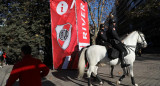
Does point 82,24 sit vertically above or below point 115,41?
above

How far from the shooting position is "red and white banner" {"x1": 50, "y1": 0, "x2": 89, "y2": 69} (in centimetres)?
908

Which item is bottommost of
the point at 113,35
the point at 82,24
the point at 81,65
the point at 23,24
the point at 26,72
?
the point at 81,65

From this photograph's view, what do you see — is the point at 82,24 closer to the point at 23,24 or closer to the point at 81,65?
the point at 81,65

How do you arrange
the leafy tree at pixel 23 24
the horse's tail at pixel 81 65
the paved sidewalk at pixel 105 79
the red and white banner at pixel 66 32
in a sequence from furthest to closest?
the leafy tree at pixel 23 24 < the red and white banner at pixel 66 32 < the paved sidewalk at pixel 105 79 < the horse's tail at pixel 81 65

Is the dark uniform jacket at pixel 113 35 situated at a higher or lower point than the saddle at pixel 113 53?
higher

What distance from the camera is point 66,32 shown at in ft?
30.9

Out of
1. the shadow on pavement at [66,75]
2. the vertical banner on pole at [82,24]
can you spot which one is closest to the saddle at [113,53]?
the shadow on pavement at [66,75]

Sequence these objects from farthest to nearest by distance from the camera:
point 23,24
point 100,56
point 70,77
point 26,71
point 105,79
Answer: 1. point 23,24
2. point 70,77
3. point 105,79
4. point 100,56
5. point 26,71

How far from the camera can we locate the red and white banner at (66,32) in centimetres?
908

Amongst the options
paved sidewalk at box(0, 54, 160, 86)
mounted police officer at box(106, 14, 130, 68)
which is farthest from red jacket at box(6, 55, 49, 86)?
paved sidewalk at box(0, 54, 160, 86)

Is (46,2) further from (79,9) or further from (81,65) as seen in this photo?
(81,65)

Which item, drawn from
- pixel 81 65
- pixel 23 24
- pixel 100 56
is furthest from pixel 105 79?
pixel 23 24

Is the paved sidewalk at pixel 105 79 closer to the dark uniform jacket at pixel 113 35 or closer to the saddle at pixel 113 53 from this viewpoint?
the saddle at pixel 113 53

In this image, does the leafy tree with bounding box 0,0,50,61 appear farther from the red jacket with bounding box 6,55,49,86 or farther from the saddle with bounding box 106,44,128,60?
the red jacket with bounding box 6,55,49,86
